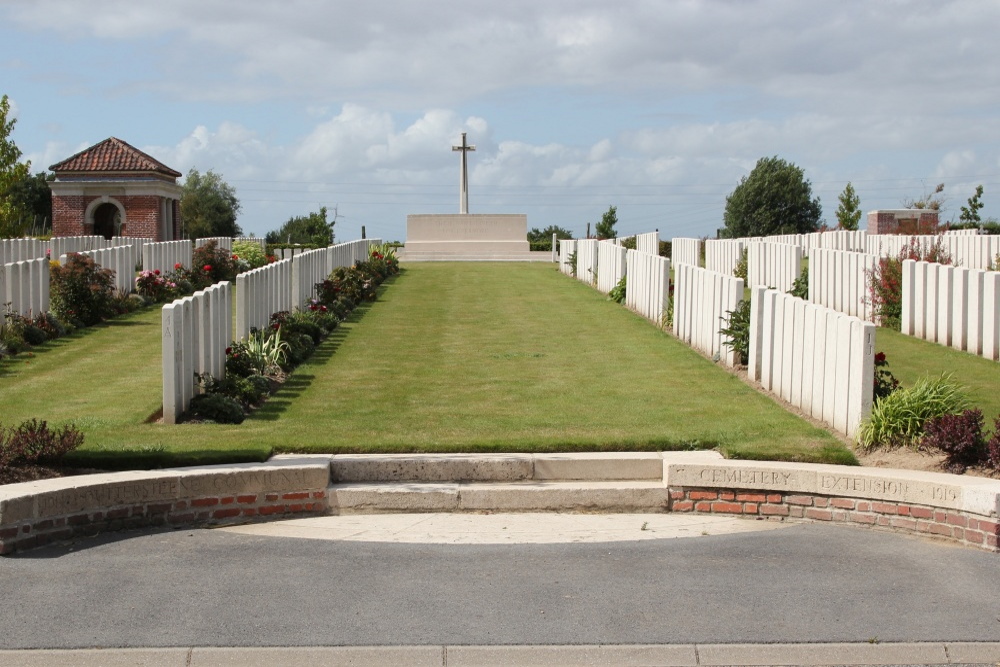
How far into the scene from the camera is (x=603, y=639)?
514 centimetres

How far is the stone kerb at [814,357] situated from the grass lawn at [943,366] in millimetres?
1275

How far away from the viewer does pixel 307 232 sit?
159 ft

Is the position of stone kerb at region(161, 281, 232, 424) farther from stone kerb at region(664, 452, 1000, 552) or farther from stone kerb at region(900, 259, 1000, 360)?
stone kerb at region(900, 259, 1000, 360)

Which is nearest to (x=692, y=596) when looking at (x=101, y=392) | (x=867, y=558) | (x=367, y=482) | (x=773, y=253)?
(x=867, y=558)

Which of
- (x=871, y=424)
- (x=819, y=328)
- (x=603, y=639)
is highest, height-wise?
(x=819, y=328)

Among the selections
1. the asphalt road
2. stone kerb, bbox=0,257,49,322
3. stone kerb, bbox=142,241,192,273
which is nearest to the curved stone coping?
the asphalt road

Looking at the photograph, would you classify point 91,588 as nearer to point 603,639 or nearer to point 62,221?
point 603,639

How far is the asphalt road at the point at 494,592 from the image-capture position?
5.20 meters

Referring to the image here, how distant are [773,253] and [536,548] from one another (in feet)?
51.2

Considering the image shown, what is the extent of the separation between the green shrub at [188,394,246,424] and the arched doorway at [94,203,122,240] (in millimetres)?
34164

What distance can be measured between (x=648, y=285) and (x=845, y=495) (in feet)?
35.3

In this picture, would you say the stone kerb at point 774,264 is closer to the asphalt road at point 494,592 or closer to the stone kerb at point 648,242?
the stone kerb at point 648,242

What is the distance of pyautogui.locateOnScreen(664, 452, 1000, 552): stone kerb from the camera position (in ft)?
21.8

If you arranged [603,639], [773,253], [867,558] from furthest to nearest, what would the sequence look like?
[773,253], [867,558], [603,639]
